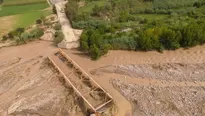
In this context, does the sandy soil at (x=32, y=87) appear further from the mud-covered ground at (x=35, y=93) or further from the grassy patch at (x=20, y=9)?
the grassy patch at (x=20, y=9)

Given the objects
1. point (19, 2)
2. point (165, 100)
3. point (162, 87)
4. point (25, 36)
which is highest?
point (19, 2)

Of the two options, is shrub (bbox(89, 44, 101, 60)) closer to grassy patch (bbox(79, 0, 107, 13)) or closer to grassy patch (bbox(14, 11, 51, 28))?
grassy patch (bbox(14, 11, 51, 28))

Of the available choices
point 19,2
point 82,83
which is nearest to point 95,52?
point 82,83

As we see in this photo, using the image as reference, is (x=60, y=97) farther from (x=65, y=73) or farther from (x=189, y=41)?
(x=189, y=41)

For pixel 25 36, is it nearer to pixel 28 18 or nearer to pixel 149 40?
pixel 28 18

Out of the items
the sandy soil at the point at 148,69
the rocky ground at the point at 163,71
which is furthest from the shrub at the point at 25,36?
the rocky ground at the point at 163,71

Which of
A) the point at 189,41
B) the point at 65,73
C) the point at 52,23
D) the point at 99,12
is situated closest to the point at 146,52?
the point at 189,41

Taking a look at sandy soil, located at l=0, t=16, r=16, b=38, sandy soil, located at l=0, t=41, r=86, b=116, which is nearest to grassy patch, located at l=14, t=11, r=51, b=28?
sandy soil, located at l=0, t=16, r=16, b=38
